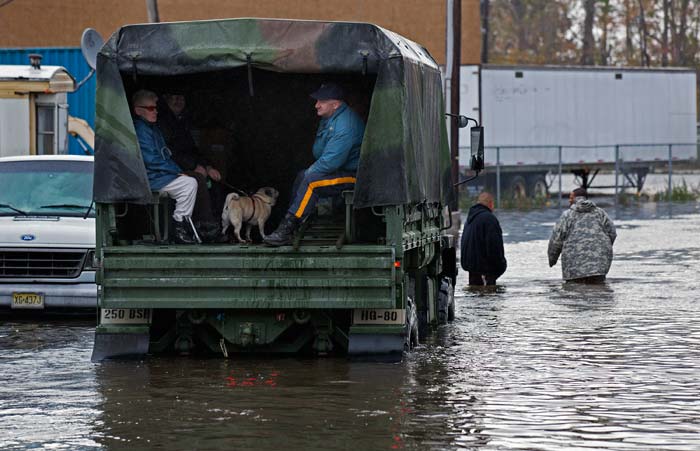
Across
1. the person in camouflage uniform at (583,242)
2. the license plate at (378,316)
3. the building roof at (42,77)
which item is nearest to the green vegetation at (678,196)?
the building roof at (42,77)

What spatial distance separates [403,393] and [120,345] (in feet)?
9.21

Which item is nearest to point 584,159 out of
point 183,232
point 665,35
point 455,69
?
point 455,69

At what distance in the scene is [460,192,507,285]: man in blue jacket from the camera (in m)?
21.0

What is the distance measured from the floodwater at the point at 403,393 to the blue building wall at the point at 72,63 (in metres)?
20.9

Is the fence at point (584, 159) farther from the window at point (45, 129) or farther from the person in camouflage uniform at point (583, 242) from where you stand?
the person in camouflage uniform at point (583, 242)

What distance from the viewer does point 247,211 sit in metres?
14.1

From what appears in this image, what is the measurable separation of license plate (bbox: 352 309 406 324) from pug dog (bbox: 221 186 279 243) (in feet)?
4.75

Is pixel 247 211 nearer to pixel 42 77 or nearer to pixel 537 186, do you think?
pixel 42 77

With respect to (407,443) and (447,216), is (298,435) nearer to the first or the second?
(407,443)

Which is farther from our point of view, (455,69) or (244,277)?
(455,69)

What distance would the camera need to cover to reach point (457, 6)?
31000 mm

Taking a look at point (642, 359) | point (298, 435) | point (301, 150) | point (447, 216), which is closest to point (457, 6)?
point (447, 216)

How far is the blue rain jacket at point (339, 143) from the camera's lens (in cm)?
1312

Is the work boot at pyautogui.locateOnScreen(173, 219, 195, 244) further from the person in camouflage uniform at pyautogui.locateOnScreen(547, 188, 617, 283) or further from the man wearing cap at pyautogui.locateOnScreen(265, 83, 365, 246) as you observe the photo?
the person in camouflage uniform at pyautogui.locateOnScreen(547, 188, 617, 283)
